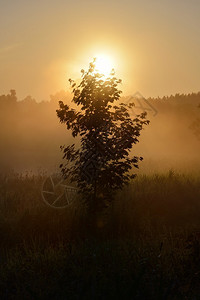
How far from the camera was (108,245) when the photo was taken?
26.9 feet

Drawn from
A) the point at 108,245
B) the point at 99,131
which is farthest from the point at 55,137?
the point at 108,245

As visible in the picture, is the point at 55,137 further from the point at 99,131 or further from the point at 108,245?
the point at 108,245

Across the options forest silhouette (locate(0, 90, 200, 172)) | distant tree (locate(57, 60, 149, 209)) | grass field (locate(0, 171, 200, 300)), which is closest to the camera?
grass field (locate(0, 171, 200, 300))

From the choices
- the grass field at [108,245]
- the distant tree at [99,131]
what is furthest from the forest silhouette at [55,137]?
the distant tree at [99,131]

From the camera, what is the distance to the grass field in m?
5.77

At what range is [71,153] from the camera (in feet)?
34.6

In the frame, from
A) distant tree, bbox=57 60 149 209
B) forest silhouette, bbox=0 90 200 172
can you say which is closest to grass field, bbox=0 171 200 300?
distant tree, bbox=57 60 149 209

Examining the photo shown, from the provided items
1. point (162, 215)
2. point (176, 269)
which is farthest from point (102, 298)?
point (162, 215)

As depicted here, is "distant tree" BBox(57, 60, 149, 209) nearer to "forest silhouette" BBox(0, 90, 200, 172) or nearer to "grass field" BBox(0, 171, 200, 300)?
"grass field" BBox(0, 171, 200, 300)

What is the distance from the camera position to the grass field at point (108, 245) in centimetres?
577

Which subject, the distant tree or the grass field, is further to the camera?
the distant tree

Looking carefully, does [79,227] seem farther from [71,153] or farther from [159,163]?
[159,163]

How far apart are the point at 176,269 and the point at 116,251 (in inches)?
52.4

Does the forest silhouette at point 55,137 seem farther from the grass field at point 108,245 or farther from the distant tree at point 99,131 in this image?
the distant tree at point 99,131
